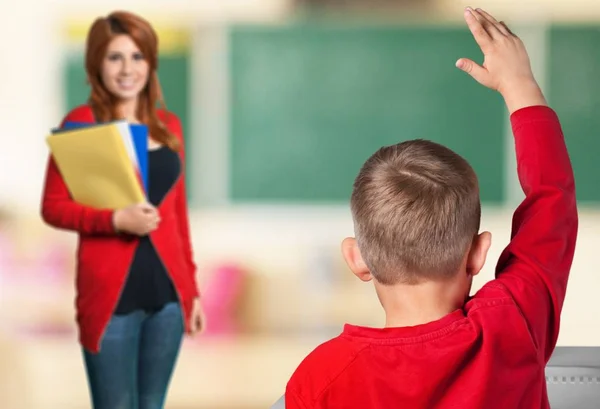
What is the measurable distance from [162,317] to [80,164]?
445 millimetres

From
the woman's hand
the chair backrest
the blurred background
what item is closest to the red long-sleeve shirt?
the chair backrest

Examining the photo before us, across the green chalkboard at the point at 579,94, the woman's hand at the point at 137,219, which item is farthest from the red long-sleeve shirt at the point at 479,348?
the green chalkboard at the point at 579,94

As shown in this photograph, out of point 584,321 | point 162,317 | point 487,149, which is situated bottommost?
point 584,321

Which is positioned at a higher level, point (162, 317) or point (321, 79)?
point (321, 79)

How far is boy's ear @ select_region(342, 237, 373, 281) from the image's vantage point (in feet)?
2.90

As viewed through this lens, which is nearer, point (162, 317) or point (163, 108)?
point (162, 317)

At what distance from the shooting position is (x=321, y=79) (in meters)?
4.50

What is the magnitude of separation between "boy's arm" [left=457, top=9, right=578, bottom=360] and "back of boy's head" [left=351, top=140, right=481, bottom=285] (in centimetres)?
5

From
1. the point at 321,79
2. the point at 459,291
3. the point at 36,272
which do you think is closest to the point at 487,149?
the point at 321,79

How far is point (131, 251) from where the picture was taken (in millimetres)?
2461

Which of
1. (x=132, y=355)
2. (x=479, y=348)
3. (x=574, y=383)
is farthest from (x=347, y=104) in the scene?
(x=479, y=348)

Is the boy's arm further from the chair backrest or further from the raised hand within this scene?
the chair backrest

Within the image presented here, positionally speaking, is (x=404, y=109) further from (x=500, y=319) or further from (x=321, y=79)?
(x=500, y=319)

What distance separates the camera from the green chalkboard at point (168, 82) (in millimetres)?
4414
